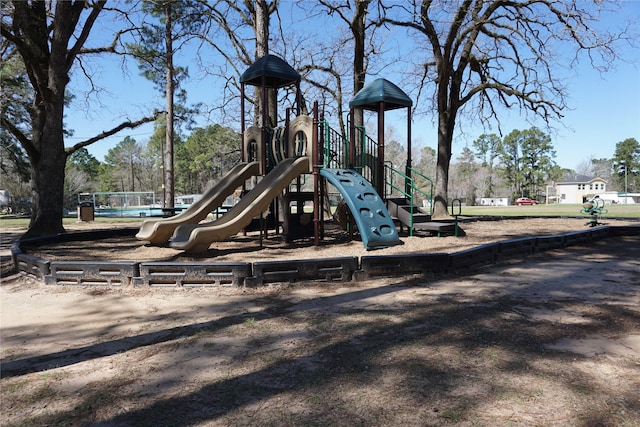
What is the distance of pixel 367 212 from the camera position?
9859 millimetres

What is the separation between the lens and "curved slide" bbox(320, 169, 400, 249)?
9430mm

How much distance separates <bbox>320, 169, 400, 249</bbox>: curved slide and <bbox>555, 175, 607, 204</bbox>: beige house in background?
318 feet

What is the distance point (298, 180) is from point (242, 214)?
314cm

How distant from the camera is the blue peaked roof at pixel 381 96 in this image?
12.9m

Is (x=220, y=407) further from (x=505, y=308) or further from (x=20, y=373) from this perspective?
(x=505, y=308)

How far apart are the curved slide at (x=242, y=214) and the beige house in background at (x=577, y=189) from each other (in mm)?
97472

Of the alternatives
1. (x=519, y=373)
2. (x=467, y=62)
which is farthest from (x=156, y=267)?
(x=467, y=62)

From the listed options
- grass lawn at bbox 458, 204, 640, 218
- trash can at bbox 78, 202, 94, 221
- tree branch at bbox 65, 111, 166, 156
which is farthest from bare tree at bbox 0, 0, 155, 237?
grass lawn at bbox 458, 204, 640, 218

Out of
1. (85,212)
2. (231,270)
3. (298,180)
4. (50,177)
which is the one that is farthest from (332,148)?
(85,212)

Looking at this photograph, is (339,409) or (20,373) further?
(20,373)

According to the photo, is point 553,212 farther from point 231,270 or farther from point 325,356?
point 325,356

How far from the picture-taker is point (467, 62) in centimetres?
1973

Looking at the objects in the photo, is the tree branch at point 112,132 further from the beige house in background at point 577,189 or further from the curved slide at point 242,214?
the beige house in background at point 577,189

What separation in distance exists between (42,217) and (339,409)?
13.7 metres
